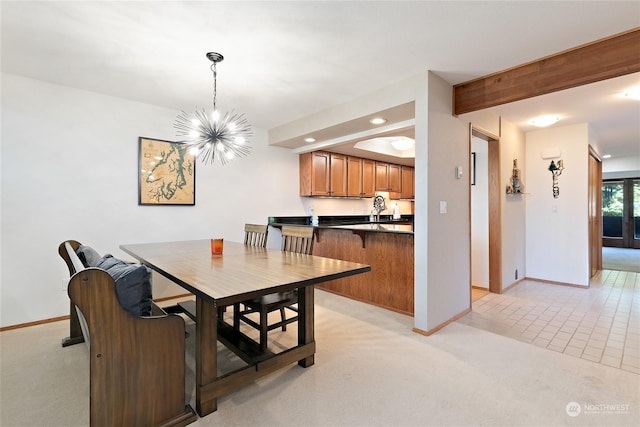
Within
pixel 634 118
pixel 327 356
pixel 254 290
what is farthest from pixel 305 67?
pixel 634 118

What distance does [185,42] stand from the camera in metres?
2.22

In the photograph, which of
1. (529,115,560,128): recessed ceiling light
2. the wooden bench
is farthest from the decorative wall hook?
the wooden bench

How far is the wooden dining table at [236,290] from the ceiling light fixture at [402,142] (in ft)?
11.4

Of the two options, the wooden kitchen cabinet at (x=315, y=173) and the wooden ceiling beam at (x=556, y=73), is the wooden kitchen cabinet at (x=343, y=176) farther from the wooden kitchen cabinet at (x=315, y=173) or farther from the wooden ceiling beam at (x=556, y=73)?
the wooden ceiling beam at (x=556, y=73)

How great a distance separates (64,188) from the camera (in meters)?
3.05

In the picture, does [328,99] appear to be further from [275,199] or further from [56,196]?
[56,196]

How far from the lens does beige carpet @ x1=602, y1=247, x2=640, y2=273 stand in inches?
222

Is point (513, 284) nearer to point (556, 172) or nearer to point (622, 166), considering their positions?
point (556, 172)

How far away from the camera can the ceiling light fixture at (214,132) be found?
2.64 meters

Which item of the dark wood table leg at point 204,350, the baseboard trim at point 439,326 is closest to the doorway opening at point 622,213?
the baseboard trim at point 439,326

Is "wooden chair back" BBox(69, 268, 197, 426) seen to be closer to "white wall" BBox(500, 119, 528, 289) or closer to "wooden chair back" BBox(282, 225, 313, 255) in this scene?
"wooden chair back" BBox(282, 225, 313, 255)

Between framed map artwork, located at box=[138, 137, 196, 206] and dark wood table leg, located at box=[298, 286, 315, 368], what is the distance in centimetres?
244

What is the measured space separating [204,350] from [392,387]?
1.17 m

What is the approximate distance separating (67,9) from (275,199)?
322cm
